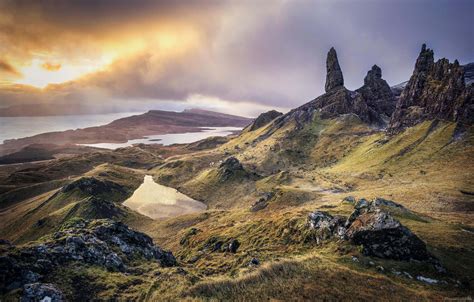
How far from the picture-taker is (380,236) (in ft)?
104

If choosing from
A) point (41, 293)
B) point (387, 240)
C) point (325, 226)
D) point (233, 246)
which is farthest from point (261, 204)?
point (41, 293)

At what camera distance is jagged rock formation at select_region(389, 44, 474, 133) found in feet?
387

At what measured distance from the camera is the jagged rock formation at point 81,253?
23625 millimetres

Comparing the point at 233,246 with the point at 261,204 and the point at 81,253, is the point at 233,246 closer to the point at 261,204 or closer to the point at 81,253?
the point at 81,253

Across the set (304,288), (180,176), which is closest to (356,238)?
(304,288)

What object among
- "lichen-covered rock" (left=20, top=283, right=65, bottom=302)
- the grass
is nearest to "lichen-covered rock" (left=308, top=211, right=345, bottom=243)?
the grass

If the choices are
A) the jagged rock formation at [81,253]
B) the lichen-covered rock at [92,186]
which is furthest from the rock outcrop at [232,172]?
the jagged rock formation at [81,253]

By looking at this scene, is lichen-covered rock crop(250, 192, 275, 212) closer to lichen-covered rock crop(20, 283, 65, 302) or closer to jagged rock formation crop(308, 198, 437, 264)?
jagged rock formation crop(308, 198, 437, 264)

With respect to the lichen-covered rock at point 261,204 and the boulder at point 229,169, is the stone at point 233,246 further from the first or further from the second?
the boulder at point 229,169

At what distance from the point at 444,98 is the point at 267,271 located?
479 feet

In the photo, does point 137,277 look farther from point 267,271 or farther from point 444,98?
point 444,98

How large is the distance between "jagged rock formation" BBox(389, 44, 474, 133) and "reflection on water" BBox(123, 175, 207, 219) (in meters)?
116

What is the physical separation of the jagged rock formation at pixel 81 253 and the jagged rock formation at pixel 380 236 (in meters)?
24.6

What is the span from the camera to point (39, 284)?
22.0 metres
